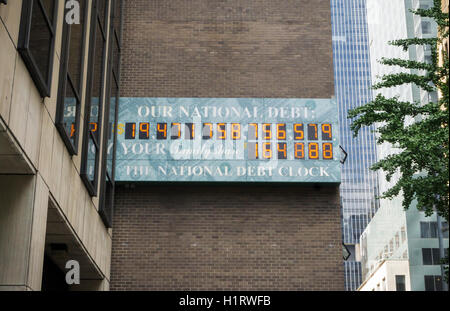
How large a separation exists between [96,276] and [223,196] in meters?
4.66

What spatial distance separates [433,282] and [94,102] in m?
62.9

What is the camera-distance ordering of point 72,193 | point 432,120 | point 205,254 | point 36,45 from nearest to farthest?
1. point 36,45
2. point 72,193
3. point 432,120
4. point 205,254

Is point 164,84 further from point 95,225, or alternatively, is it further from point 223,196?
point 95,225

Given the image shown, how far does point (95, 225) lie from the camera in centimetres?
1916

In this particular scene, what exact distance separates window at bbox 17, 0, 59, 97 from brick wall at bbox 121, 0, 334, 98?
10161mm

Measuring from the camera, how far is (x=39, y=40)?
12.9 m

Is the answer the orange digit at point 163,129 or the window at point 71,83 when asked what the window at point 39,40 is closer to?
the window at point 71,83

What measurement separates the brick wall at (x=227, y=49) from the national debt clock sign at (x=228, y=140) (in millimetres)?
753

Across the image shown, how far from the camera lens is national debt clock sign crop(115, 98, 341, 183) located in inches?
880

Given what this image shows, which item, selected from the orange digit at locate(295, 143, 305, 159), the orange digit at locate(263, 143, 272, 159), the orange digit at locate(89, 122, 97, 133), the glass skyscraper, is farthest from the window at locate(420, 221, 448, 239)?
the glass skyscraper

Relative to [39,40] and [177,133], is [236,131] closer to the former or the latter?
[177,133]

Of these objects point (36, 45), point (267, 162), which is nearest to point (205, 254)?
point (267, 162)
